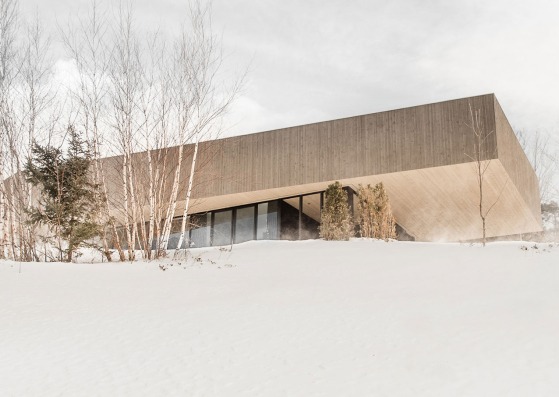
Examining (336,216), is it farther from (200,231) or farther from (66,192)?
(66,192)

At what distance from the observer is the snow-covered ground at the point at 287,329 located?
15.9 feet

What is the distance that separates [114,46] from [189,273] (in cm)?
544

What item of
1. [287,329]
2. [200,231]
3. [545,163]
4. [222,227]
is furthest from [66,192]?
[545,163]

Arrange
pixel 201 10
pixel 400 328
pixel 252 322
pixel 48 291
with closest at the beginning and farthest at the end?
pixel 400 328 < pixel 252 322 < pixel 48 291 < pixel 201 10

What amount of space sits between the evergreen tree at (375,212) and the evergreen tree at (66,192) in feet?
22.2

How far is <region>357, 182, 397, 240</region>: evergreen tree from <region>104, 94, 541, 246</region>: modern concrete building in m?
0.40

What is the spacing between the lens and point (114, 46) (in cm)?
1178

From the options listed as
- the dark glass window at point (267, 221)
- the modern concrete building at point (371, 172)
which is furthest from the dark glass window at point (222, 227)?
the dark glass window at point (267, 221)

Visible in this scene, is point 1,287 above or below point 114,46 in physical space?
below

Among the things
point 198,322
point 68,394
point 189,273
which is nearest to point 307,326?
point 198,322

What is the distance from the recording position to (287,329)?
6273 millimetres

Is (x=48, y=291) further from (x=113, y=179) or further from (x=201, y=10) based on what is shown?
(x=113, y=179)

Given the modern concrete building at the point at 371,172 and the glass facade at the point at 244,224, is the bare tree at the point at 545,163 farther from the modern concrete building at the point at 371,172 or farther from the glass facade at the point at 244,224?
the glass facade at the point at 244,224

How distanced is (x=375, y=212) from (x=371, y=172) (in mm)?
1051
